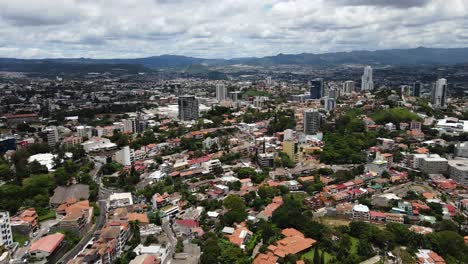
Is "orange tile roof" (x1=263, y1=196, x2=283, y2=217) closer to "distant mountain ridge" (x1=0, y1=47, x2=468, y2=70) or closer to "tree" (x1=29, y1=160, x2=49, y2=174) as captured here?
"tree" (x1=29, y1=160, x2=49, y2=174)

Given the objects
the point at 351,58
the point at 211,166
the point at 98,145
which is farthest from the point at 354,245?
the point at 351,58

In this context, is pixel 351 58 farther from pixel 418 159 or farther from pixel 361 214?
pixel 361 214

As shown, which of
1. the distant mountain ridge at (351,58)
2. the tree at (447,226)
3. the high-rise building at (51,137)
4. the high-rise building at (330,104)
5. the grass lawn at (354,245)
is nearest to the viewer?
the grass lawn at (354,245)

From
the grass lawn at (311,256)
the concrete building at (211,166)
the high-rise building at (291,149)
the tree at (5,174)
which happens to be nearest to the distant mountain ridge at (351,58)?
the high-rise building at (291,149)

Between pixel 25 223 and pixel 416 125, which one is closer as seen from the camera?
pixel 25 223

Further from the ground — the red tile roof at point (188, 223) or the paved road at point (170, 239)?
the red tile roof at point (188, 223)

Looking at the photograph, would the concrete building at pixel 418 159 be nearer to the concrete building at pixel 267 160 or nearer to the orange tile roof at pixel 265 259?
the concrete building at pixel 267 160

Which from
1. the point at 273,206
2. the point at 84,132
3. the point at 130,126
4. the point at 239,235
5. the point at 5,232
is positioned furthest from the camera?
the point at 130,126
